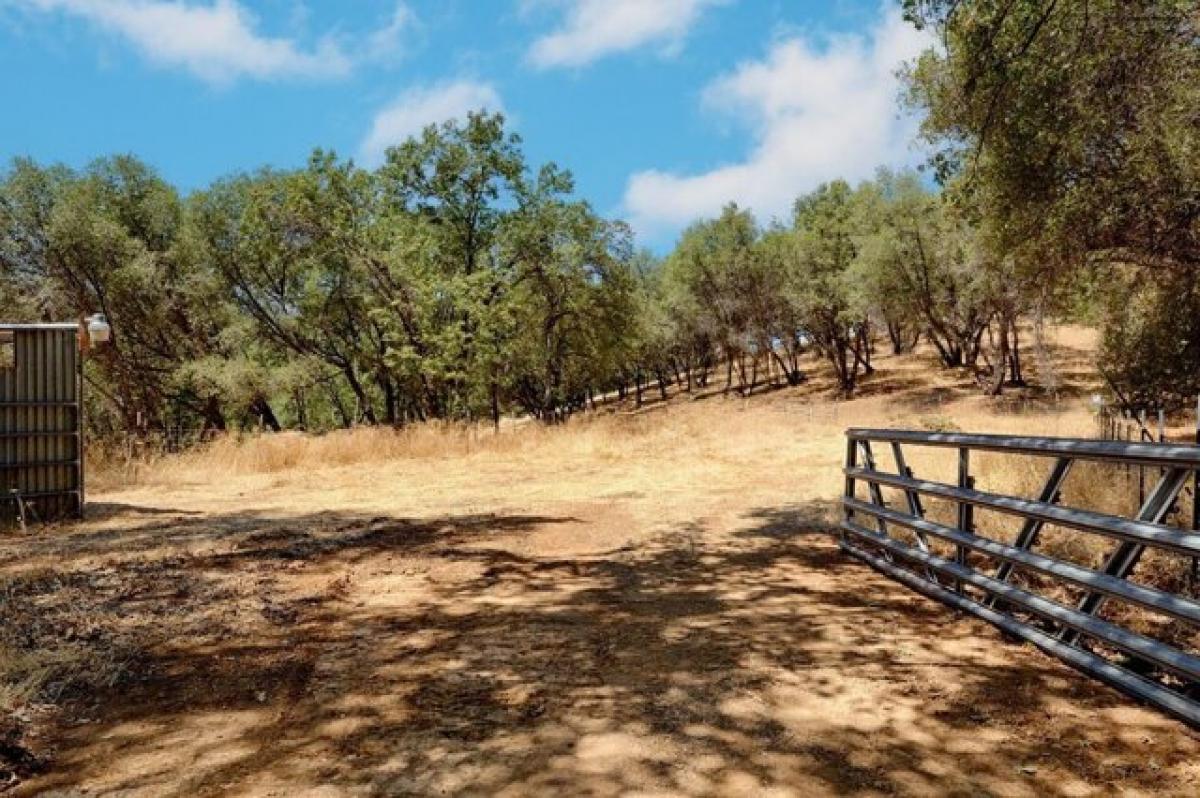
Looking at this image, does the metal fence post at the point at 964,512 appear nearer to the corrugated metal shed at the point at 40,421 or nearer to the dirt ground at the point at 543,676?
the dirt ground at the point at 543,676

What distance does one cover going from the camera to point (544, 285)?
97.6 ft

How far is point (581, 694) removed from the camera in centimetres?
378

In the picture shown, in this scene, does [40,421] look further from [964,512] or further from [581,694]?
[964,512]

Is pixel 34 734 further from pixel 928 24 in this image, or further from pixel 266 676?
pixel 928 24

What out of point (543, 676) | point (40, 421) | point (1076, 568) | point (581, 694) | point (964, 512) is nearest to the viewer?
point (581, 694)

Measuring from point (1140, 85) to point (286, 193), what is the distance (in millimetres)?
29746

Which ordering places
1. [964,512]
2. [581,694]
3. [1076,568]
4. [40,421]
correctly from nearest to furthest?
1. [581,694]
2. [1076,568]
3. [964,512]
4. [40,421]

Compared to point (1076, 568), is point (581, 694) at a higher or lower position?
lower

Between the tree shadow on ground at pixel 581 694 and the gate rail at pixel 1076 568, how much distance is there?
156 mm

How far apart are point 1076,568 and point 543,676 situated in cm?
277

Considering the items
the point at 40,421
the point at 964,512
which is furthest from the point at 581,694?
the point at 40,421

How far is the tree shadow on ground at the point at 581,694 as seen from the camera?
117 inches

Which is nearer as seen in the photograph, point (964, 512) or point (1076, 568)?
point (1076, 568)

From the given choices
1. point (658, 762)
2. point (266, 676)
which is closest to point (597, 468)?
point (266, 676)
